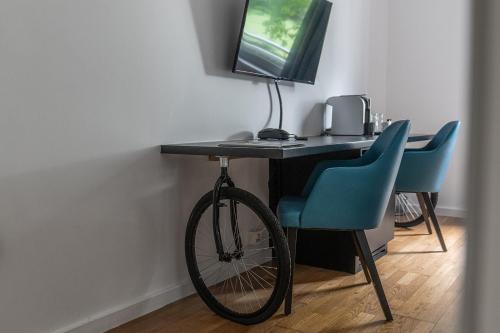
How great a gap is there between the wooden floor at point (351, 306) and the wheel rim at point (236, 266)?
0.13 meters

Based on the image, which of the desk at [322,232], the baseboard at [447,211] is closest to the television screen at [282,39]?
the desk at [322,232]

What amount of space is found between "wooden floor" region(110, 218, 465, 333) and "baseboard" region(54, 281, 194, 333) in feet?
0.11

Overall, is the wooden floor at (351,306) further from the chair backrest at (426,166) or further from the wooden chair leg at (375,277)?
the chair backrest at (426,166)

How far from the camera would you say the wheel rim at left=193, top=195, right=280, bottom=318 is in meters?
2.13

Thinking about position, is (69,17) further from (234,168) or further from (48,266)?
(234,168)

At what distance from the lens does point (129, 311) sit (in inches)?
77.7

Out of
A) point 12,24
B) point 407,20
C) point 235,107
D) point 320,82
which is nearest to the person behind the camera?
point 12,24

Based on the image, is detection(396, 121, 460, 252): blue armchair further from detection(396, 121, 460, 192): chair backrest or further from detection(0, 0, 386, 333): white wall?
detection(0, 0, 386, 333): white wall

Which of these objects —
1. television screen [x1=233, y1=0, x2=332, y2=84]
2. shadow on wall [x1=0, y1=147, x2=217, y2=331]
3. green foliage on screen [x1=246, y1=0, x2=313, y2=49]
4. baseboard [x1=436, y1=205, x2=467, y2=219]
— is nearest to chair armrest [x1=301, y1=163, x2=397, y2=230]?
shadow on wall [x1=0, y1=147, x2=217, y2=331]

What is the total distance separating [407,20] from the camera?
420 cm

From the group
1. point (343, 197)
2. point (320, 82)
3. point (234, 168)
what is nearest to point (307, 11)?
point (320, 82)

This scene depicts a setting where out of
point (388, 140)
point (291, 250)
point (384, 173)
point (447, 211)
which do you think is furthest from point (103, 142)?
point (447, 211)

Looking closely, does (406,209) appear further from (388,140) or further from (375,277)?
(375,277)

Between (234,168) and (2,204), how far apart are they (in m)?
1.29
